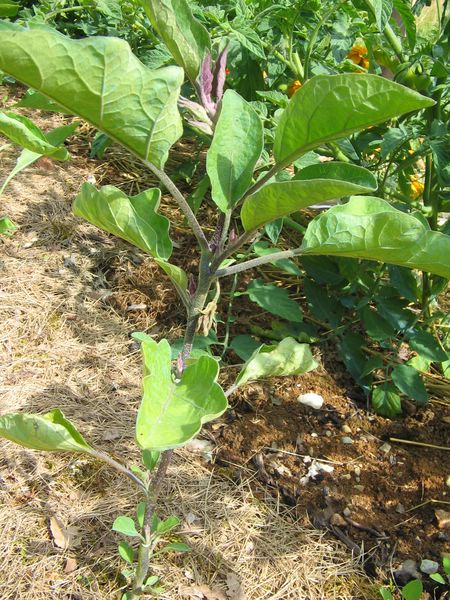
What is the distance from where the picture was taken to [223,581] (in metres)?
1.34

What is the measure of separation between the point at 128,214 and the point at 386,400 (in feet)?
3.67

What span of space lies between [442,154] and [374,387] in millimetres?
692

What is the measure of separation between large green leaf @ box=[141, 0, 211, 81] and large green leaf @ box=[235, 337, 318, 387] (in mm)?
456

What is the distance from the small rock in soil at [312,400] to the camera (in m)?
1.77

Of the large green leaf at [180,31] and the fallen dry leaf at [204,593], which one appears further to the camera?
the fallen dry leaf at [204,593]

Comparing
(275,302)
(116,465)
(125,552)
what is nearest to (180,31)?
(116,465)

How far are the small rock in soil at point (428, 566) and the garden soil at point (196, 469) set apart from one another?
0.07 feet

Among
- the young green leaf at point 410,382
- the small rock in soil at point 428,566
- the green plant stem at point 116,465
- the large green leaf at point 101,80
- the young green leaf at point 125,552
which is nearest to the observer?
the large green leaf at point 101,80

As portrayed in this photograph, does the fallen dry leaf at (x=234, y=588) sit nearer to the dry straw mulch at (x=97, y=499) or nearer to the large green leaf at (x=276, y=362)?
the dry straw mulch at (x=97, y=499)

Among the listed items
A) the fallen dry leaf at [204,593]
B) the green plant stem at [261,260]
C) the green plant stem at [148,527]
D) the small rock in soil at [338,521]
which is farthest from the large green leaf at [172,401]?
the small rock in soil at [338,521]

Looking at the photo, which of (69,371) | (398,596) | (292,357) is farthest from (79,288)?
(398,596)

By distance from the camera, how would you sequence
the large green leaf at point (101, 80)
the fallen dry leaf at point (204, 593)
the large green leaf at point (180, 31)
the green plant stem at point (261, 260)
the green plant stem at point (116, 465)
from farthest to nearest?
the fallen dry leaf at point (204, 593)
the green plant stem at point (116, 465)
the green plant stem at point (261, 260)
the large green leaf at point (180, 31)
the large green leaf at point (101, 80)

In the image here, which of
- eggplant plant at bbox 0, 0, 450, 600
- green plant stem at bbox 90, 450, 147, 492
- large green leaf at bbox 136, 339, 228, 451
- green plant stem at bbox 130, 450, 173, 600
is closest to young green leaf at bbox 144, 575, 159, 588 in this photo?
green plant stem at bbox 130, 450, 173, 600

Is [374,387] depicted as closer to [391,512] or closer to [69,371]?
[391,512]
